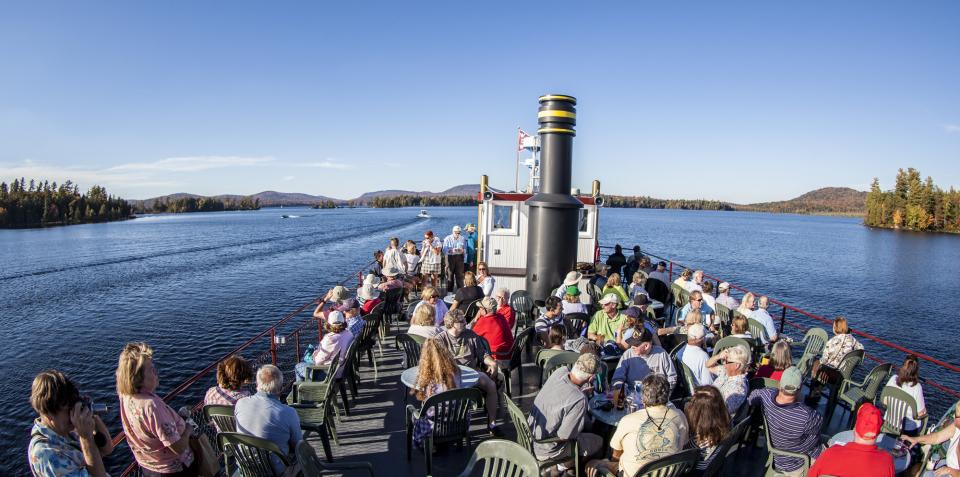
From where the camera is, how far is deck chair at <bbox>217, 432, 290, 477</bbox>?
356 centimetres

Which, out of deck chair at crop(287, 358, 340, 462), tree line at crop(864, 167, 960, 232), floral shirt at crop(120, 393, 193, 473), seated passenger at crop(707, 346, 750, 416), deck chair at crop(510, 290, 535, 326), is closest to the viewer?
floral shirt at crop(120, 393, 193, 473)

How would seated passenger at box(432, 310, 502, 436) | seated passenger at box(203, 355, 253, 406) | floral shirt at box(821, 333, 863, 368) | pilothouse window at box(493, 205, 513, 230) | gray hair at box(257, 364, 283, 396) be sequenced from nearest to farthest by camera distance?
gray hair at box(257, 364, 283, 396), seated passenger at box(203, 355, 253, 406), seated passenger at box(432, 310, 502, 436), floral shirt at box(821, 333, 863, 368), pilothouse window at box(493, 205, 513, 230)

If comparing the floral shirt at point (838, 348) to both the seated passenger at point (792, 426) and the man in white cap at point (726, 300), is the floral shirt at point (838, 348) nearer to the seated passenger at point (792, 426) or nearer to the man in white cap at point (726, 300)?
the man in white cap at point (726, 300)

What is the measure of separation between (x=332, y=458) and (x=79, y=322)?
23929 millimetres

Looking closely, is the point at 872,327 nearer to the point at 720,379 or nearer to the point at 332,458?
the point at 720,379

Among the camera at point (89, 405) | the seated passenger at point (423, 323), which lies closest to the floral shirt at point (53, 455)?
the camera at point (89, 405)

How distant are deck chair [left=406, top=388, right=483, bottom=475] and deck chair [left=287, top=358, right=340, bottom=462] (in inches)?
34.3

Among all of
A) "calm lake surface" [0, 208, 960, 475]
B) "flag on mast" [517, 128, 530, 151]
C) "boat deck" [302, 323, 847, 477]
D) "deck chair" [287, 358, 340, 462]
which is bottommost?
"calm lake surface" [0, 208, 960, 475]

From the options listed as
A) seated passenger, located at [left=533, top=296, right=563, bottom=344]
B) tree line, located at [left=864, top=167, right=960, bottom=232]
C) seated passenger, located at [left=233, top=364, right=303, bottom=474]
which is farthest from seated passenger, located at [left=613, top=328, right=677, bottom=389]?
tree line, located at [left=864, top=167, right=960, bottom=232]

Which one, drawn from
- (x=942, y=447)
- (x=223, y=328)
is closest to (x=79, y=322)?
(x=223, y=328)

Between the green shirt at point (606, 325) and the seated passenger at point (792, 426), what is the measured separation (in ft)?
8.23

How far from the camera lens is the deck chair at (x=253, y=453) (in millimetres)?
3564

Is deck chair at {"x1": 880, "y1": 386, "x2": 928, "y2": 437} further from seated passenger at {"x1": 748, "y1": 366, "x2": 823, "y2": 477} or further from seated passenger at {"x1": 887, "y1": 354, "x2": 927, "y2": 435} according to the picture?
seated passenger at {"x1": 748, "y1": 366, "x2": 823, "y2": 477}

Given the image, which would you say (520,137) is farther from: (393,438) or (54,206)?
(54,206)
